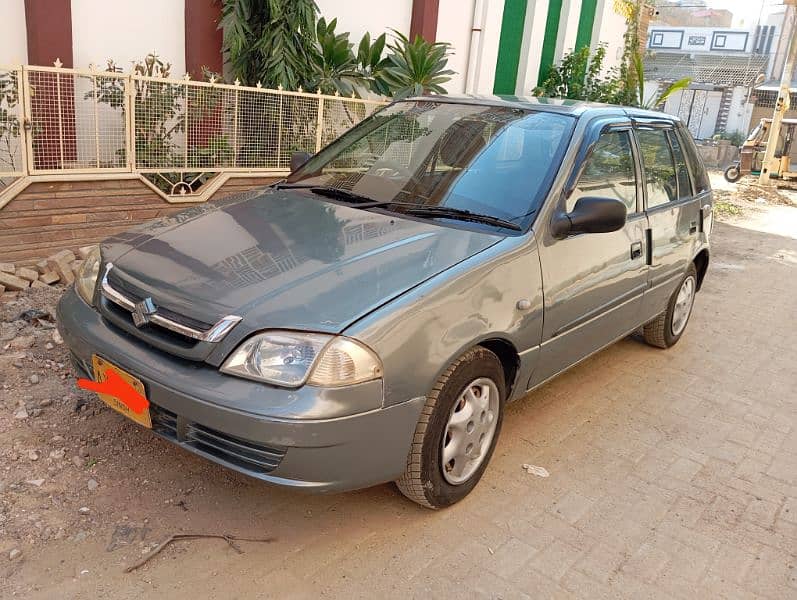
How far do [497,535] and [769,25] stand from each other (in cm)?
4366

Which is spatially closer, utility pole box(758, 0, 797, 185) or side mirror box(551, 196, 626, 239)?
side mirror box(551, 196, 626, 239)

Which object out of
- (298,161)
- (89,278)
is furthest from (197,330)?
(298,161)

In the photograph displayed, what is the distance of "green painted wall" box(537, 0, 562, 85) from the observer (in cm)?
1305

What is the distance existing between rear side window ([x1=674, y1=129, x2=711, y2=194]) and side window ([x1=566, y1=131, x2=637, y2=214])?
1124 mm

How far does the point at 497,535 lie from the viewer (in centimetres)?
299

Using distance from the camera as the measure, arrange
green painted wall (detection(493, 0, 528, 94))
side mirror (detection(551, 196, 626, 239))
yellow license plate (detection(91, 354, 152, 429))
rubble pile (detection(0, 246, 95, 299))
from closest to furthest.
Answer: yellow license plate (detection(91, 354, 152, 429)) → side mirror (detection(551, 196, 626, 239)) → rubble pile (detection(0, 246, 95, 299)) → green painted wall (detection(493, 0, 528, 94))

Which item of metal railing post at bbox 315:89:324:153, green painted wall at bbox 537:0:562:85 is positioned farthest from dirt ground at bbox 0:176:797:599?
green painted wall at bbox 537:0:562:85

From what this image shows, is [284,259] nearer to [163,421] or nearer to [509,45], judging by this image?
[163,421]

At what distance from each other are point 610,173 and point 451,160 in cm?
95

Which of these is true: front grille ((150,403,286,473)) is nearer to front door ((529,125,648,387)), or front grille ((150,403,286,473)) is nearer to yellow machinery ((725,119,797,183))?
front door ((529,125,648,387))

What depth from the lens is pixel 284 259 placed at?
2.90 m

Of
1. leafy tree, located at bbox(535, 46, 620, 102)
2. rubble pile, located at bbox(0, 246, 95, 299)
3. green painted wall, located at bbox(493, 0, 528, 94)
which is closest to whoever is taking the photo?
rubble pile, located at bbox(0, 246, 95, 299)

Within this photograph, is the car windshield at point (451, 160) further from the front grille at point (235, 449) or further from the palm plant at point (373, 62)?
the palm plant at point (373, 62)

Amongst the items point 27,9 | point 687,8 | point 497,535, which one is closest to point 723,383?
point 497,535
